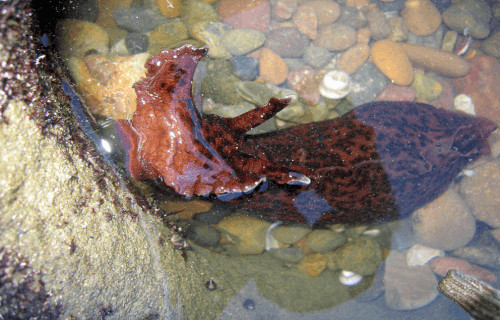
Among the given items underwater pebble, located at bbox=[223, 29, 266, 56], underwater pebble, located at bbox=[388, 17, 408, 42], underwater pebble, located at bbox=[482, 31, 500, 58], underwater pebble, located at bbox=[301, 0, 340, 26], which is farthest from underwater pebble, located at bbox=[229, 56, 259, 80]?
underwater pebble, located at bbox=[482, 31, 500, 58]

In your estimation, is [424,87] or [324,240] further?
[424,87]

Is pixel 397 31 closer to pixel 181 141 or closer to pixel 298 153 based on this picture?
pixel 298 153

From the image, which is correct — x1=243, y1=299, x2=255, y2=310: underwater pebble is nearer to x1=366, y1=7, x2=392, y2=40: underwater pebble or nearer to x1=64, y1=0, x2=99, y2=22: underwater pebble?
x1=64, y1=0, x2=99, y2=22: underwater pebble

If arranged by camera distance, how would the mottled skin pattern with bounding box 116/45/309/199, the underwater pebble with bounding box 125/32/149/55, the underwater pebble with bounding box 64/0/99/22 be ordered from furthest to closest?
the underwater pebble with bounding box 125/32/149/55, the underwater pebble with bounding box 64/0/99/22, the mottled skin pattern with bounding box 116/45/309/199

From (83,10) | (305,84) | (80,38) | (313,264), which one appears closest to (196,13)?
(83,10)

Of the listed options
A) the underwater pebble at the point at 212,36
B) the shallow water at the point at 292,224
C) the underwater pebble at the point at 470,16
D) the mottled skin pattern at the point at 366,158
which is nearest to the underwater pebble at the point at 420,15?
the shallow water at the point at 292,224

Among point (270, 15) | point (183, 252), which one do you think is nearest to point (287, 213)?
point (183, 252)
